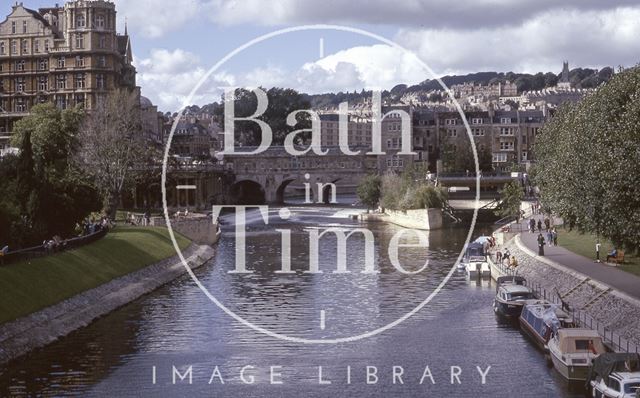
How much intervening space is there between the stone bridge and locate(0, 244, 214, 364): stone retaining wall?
101 m

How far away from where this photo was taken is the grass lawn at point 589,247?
6228 cm

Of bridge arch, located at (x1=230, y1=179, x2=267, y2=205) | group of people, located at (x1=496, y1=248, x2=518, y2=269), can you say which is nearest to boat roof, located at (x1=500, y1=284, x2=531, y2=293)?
group of people, located at (x1=496, y1=248, x2=518, y2=269)

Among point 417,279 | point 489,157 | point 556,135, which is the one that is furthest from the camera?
point 489,157

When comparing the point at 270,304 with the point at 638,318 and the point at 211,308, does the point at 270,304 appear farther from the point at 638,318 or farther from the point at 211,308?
the point at 638,318

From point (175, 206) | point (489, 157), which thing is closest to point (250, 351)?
point (175, 206)

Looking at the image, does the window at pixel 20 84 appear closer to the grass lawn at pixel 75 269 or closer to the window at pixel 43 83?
the window at pixel 43 83

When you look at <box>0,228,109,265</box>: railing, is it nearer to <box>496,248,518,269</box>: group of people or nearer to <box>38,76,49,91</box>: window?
<box>496,248,518,269</box>: group of people

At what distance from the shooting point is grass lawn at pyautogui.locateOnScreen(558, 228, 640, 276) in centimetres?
6228

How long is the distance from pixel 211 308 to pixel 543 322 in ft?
70.9

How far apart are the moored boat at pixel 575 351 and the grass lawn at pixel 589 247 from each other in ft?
55.4

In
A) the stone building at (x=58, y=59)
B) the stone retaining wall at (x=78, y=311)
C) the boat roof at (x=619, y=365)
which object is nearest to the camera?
the boat roof at (x=619, y=365)

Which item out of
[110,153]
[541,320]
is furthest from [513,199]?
[541,320]

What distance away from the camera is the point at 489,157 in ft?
602

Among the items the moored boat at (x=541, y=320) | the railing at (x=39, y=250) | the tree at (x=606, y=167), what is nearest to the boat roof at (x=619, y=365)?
the moored boat at (x=541, y=320)
